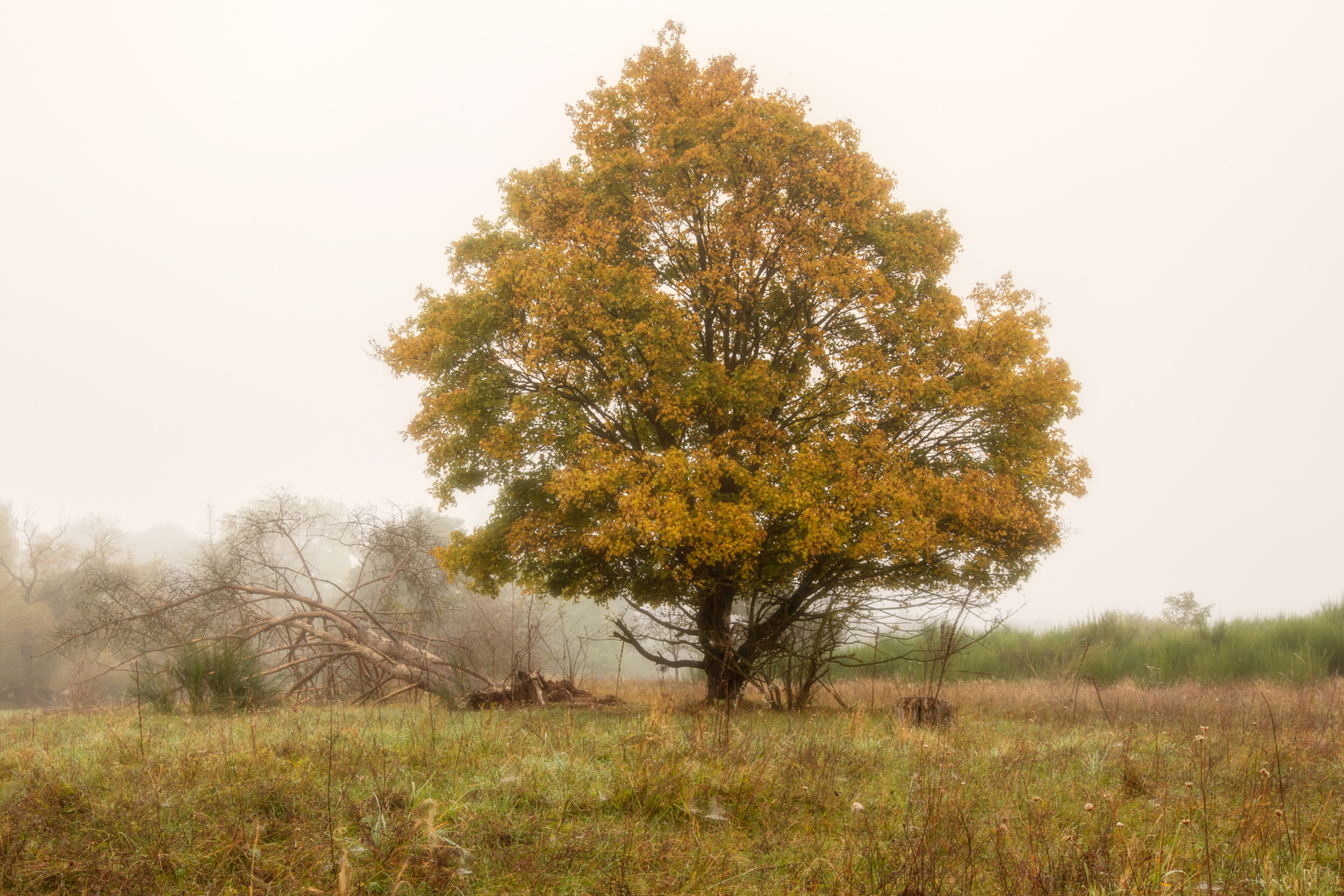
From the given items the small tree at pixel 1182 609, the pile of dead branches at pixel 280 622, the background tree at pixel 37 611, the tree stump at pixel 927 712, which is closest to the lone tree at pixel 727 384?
the tree stump at pixel 927 712

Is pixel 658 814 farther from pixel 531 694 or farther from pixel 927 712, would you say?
pixel 531 694

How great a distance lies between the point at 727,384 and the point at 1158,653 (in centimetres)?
1493

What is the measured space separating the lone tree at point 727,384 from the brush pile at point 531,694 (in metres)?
1.84

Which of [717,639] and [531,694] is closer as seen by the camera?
[717,639]

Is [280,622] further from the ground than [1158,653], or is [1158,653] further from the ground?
[280,622]

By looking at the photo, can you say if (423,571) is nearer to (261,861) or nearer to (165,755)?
(165,755)

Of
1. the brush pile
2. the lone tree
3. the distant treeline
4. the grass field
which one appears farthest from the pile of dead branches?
the distant treeline

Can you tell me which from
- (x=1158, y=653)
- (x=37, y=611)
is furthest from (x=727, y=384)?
(x=37, y=611)

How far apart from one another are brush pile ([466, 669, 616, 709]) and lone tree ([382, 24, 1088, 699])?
72.5 inches

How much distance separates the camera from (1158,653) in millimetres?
18375

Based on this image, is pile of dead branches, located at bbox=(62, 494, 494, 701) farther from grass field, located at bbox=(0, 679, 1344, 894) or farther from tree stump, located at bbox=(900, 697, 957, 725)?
tree stump, located at bbox=(900, 697, 957, 725)

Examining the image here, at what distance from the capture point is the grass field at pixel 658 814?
364 centimetres

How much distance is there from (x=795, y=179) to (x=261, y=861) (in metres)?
11.3

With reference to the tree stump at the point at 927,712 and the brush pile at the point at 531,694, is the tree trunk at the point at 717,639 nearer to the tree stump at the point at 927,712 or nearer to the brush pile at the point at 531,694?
the brush pile at the point at 531,694
